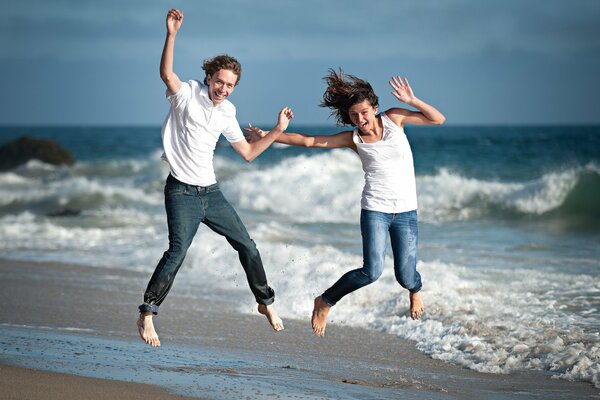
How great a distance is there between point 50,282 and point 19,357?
181 inches

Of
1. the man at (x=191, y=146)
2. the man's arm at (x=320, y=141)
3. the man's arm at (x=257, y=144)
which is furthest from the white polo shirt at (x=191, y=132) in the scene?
the man's arm at (x=320, y=141)

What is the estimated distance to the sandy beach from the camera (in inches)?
240

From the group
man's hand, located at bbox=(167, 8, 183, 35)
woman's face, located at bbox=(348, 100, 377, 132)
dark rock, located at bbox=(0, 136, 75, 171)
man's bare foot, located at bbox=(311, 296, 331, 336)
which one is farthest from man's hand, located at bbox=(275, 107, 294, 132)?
dark rock, located at bbox=(0, 136, 75, 171)

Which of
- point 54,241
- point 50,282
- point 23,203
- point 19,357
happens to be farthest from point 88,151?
point 19,357

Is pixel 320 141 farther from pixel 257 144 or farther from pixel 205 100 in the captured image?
pixel 205 100

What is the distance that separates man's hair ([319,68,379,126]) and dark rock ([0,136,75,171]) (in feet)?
121

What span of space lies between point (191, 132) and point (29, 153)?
125 ft

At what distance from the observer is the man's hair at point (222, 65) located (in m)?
6.47

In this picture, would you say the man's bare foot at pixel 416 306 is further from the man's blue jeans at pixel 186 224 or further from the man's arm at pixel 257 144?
the man's arm at pixel 257 144

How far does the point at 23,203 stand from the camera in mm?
26906

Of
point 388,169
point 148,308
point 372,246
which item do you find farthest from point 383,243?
point 148,308

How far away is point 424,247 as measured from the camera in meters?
15.2

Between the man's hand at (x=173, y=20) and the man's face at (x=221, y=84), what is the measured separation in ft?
1.38

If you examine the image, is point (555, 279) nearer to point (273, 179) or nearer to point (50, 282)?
point (50, 282)
